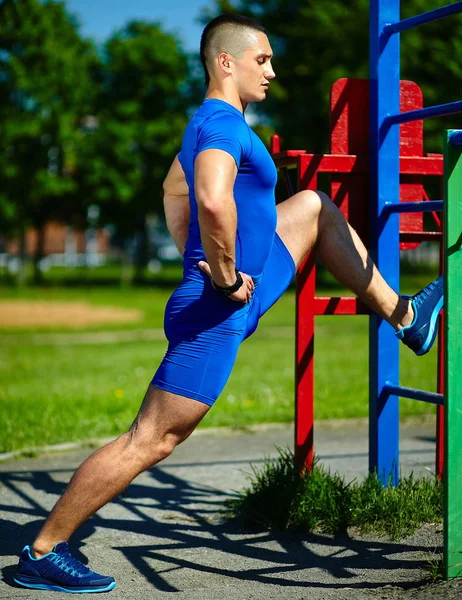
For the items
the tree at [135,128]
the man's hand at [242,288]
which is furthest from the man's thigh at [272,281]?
the tree at [135,128]

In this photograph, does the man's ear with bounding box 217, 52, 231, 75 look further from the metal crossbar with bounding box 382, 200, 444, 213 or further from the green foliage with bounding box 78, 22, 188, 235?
the green foliage with bounding box 78, 22, 188, 235

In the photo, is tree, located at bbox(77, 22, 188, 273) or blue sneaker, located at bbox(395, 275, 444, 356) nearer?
blue sneaker, located at bbox(395, 275, 444, 356)

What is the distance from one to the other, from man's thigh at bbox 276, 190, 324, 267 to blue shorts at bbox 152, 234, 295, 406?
428 mm

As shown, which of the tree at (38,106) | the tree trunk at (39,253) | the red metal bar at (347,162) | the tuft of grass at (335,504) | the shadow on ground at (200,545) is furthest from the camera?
the tree trunk at (39,253)

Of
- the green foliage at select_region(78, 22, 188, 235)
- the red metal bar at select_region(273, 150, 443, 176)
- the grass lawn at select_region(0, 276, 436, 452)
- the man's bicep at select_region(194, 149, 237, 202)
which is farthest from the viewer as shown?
the green foliage at select_region(78, 22, 188, 235)

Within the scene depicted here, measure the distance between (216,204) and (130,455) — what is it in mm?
964

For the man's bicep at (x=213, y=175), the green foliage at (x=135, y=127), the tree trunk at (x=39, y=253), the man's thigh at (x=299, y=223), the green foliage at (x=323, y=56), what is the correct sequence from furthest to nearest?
the green foliage at (x=135, y=127), the tree trunk at (x=39, y=253), the green foliage at (x=323, y=56), the man's thigh at (x=299, y=223), the man's bicep at (x=213, y=175)

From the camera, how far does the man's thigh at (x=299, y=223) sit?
3508 millimetres

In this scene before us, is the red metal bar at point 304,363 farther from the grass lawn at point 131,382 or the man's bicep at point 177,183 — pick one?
the grass lawn at point 131,382

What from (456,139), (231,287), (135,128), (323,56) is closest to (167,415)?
(231,287)

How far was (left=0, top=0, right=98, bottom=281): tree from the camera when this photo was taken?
1443 inches

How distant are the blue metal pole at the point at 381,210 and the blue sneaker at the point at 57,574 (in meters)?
1.60

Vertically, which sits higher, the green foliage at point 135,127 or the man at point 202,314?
the green foliage at point 135,127

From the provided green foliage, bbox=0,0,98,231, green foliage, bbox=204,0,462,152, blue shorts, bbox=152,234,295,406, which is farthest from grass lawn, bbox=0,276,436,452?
green foliage, bbox=0,0,98,231
